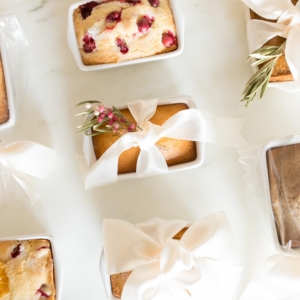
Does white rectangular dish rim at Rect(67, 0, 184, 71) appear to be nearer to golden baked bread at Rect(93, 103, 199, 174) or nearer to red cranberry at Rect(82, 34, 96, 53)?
red cranberry at Rect(82, 34, 96, 53)

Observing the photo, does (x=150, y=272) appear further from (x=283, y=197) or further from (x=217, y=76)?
(x=217, y=76)

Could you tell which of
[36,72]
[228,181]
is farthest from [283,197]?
[36,72]

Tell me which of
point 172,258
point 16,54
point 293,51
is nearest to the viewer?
point 172,258

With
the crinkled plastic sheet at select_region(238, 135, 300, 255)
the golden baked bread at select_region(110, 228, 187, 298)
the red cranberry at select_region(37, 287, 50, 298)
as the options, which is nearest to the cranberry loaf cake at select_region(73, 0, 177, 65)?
the crinkled plastic sheet at select_region(238, 135, 300, 255)

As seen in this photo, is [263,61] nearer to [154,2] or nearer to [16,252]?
[154,2]

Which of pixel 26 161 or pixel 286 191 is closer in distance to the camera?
pixel 286 191

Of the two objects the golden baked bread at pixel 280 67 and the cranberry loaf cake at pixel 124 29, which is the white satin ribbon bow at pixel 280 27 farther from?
the cranberry loaf cake at pixel 124 29

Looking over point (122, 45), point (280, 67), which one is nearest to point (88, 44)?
point (122, 45)
